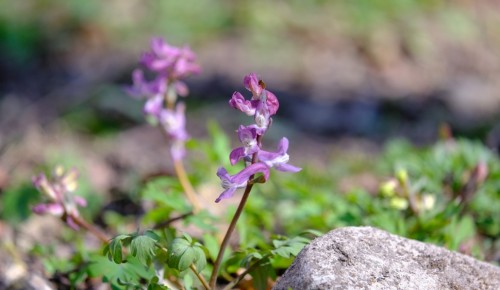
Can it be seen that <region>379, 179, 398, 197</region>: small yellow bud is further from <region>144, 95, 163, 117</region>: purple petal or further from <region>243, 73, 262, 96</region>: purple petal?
<region>243, 73, 262, 96</region>: purple petal

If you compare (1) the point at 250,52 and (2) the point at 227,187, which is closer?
(2) the point at 227,187

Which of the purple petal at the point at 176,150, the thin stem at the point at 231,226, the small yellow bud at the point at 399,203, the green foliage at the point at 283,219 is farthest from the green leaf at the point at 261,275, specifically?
the purple petal at the point at 176,150

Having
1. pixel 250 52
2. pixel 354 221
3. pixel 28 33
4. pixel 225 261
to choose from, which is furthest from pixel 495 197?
pixel 28 33

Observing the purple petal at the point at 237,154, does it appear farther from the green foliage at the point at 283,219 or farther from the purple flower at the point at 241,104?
the green foliage at the point at 283,219

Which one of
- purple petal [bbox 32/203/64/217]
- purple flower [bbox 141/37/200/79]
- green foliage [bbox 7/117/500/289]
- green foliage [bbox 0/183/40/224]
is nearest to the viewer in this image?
green foliage [bbox 7/117/500/289]

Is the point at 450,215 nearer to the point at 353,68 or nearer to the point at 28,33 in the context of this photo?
the point at 353,68

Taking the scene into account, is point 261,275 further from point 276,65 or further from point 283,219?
point 276,65

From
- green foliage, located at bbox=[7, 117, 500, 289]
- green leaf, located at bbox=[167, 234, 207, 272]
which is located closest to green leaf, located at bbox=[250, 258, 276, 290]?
green foliage, located at bbox=[7, 117, 500, 289]
